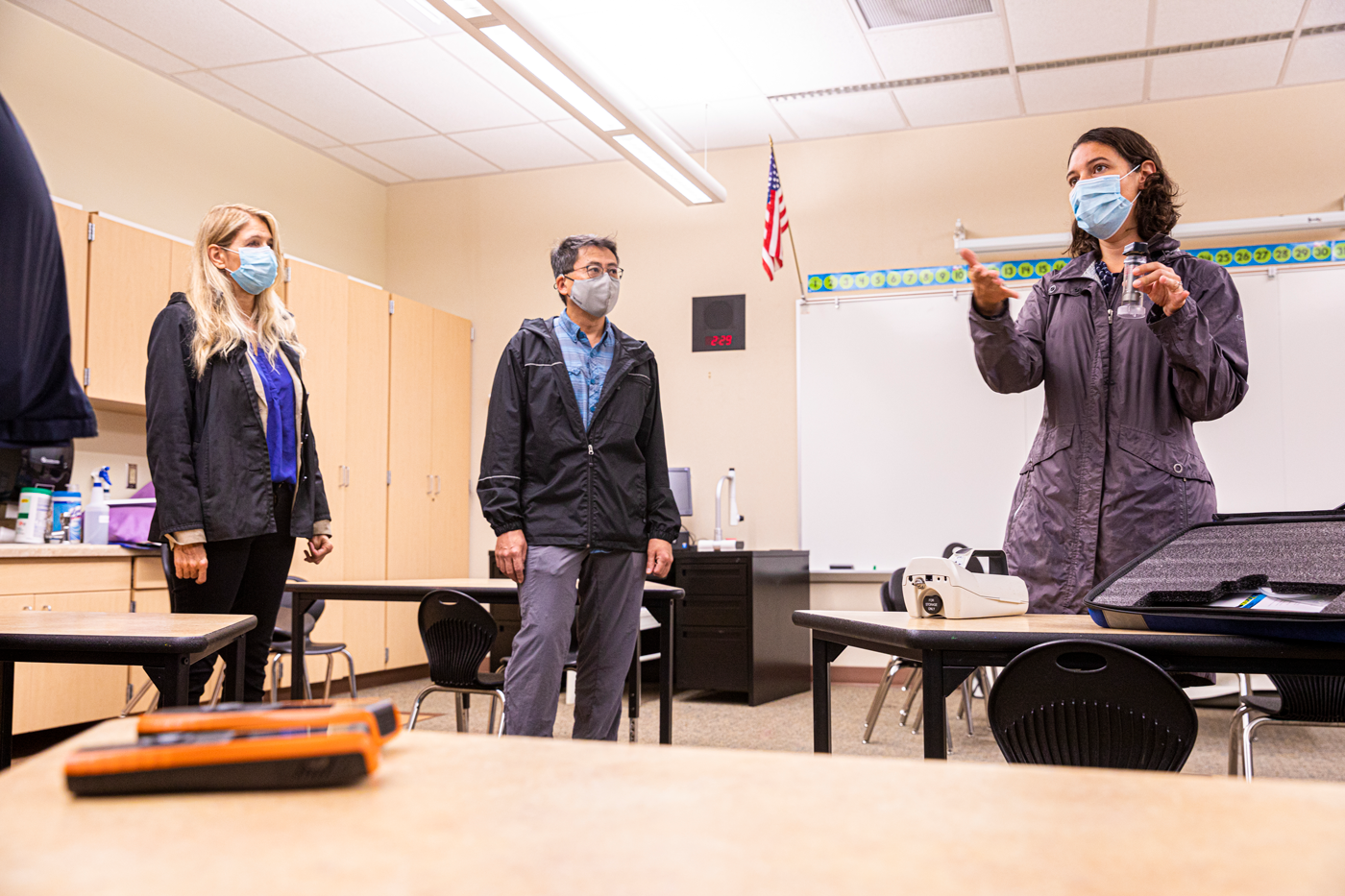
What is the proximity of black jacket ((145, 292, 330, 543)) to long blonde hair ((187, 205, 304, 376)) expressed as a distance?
28 mm

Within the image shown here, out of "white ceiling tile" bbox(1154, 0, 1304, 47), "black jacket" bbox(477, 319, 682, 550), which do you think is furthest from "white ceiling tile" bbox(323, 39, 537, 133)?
"white ceiling tile" bbox(1154, 0, 1304, 47)

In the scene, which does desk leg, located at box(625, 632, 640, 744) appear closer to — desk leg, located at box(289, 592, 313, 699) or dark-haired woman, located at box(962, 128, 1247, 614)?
desk leg, located at box(289, 592, 313, 699)

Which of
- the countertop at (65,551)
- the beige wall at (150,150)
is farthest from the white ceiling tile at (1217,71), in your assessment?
the countertop at (65,551)

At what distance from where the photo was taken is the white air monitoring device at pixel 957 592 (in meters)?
1.69

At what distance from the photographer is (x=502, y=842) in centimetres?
47

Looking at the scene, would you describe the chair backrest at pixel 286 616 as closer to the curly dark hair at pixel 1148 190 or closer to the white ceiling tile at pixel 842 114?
the curly dark hair at pixel 1148 190

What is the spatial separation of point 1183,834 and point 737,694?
480 cm

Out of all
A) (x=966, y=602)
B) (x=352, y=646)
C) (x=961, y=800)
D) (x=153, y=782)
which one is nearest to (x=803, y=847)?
(x=961, y=800)

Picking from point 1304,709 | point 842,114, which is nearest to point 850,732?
point 1304,709

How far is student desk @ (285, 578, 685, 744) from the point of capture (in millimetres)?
3070

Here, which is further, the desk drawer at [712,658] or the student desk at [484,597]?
the desk drawer at [712,658]

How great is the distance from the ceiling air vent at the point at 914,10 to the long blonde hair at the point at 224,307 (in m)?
2.85

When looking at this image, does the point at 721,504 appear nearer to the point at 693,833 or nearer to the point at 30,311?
the point at 30,311

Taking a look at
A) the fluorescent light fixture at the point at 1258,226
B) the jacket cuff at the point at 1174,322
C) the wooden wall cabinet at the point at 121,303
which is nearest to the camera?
the jacket cuff at the point at 1174,322
